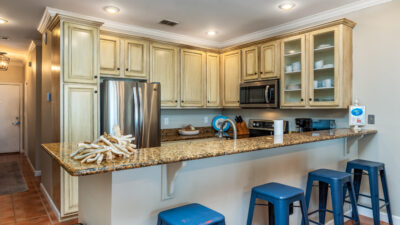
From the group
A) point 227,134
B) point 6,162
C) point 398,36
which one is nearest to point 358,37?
point 398,36

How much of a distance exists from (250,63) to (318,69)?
108 cm

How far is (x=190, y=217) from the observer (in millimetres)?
1326

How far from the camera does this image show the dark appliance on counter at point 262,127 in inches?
155

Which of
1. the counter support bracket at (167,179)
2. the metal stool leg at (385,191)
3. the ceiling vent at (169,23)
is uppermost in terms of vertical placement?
the ceiling vent at (169,23)

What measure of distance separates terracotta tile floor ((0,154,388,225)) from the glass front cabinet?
143cm

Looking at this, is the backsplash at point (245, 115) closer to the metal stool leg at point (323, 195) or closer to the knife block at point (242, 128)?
the knife block at point (242, 128)

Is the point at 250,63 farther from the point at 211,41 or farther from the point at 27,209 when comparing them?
the point at 27,209

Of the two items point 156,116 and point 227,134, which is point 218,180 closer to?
point 156,116

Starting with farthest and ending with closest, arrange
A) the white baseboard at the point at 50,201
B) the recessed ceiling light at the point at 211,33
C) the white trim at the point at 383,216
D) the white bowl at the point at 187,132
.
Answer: the white bowl at the point at 187,132 < the recessed ceiling light at the point at 211,33 < the white baseboard at the point at 50,201 < the white trim at the point at 383,216

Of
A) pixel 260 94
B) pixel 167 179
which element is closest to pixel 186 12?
pixel 260 94

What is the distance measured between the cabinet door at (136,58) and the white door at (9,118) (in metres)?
5.34

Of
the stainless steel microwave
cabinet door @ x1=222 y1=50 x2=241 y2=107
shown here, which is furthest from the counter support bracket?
cabinet door @ x1=222 y1=50 x2=241 y2=107

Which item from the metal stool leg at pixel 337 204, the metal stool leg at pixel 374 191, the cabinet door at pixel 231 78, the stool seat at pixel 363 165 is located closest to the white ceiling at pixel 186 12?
the cabinet door at pixel 231 78

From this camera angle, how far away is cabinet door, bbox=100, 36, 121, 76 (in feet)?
11.2
